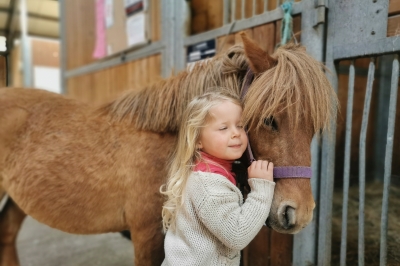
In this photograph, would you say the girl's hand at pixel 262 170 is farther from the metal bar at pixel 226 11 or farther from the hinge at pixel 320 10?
the metal bar at pixel 226 11

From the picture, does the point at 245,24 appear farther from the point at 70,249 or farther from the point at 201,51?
the point at 70,249

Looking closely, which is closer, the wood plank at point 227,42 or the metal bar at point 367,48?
the metal bar at point 367,48

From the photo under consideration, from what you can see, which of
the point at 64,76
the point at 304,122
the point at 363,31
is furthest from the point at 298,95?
the point at 64,76

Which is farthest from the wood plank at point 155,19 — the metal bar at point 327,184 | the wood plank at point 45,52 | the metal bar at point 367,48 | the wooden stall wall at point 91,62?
the wood plank at point 45,52

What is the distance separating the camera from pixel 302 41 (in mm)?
1621

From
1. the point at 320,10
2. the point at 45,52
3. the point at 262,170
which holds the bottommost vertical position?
the point at 262,170

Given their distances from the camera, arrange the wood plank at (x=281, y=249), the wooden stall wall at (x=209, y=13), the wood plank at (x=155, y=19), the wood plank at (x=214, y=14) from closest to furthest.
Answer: the wood plank at (x=281, y=249)
the wooden stall wall at (x=209, y=13)
the wood plank at (x=214, y=14)
the wood plank at (x=155, y=19)

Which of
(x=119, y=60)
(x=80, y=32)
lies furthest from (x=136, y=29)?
(x=80, y=32)

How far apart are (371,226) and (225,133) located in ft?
5.95

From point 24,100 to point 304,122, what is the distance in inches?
59.9

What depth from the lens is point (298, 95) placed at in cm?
101

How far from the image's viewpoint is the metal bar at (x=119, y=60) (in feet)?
8.87

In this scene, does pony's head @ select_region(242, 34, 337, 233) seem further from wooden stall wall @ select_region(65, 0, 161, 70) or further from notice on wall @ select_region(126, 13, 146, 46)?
wooden stall wall @ select_region(65, 0, 161, 70)

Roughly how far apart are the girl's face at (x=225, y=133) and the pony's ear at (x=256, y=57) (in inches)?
7.3
